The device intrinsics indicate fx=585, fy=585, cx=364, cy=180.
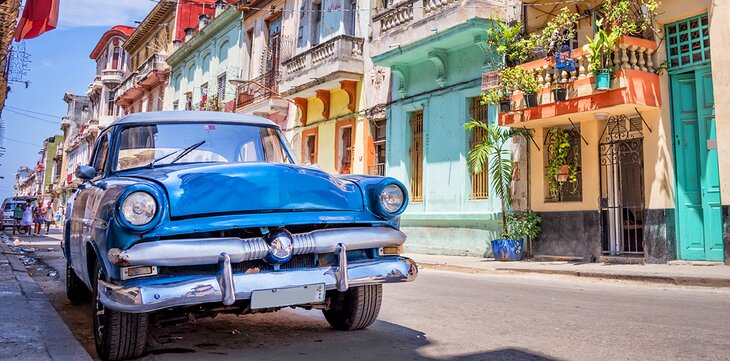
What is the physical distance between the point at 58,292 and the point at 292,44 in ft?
50.9

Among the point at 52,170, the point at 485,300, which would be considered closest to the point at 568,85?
the point at 485,300

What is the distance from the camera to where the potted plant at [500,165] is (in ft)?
40.6

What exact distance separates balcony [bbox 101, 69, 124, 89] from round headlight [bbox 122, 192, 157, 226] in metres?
48.2

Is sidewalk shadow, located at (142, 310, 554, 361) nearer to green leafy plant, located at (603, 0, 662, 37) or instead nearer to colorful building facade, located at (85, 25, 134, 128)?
green leafy plant, located at (603, 0, 662, 37)

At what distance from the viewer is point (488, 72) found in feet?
43.2

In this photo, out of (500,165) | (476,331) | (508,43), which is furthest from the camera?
(500,165)

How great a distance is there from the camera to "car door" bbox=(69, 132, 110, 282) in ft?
12.8

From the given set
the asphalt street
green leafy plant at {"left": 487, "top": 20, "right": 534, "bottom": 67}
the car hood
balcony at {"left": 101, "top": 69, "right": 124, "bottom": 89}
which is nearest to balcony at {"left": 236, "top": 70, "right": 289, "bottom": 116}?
green leafy plant at {"left": 487, "top": 20, "right": 534, "bottom": 67}

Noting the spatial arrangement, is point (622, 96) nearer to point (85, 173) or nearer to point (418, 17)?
point (418, 17)

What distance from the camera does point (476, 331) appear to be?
14.7 feet

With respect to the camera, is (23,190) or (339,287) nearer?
(339,287)

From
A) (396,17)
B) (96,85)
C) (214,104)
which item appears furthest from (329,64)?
(96,85)

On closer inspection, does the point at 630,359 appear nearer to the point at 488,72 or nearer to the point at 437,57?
the point at 488,72

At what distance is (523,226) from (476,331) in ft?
27.8
